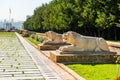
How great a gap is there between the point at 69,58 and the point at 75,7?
34.2m

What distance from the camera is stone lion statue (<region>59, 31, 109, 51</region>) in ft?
56.4

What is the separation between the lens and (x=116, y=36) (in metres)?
41.3

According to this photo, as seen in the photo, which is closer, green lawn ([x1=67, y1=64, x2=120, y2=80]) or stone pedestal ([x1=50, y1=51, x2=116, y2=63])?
green lawn ([x1=67, y1=64, x2=120, y2=80])

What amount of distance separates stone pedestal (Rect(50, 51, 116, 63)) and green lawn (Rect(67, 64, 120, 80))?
106 centimetres

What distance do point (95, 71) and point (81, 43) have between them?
3.78 metres

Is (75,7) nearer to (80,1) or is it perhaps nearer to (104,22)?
(80,1)

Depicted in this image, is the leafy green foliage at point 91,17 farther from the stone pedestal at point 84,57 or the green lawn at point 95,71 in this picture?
the green lawn at point 95,71

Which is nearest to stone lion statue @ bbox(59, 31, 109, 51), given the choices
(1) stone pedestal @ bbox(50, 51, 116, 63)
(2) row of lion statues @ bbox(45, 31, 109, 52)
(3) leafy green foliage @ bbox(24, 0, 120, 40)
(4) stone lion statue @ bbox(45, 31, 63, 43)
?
(2) row of lion statues @ bbox(45, 31, 109, 52)

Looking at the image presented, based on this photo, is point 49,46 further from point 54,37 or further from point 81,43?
point 81,43

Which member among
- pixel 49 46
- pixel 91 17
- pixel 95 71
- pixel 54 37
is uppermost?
pixel 91 17

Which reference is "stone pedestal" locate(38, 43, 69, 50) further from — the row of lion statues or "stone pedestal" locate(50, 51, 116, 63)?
"stone pedestal" locate(50, 51, 116, 63)

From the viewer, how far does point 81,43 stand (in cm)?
1728

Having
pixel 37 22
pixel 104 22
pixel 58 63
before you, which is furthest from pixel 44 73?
pixel 37 22

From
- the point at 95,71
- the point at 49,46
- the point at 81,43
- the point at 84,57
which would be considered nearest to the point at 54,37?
the point at 49,46
